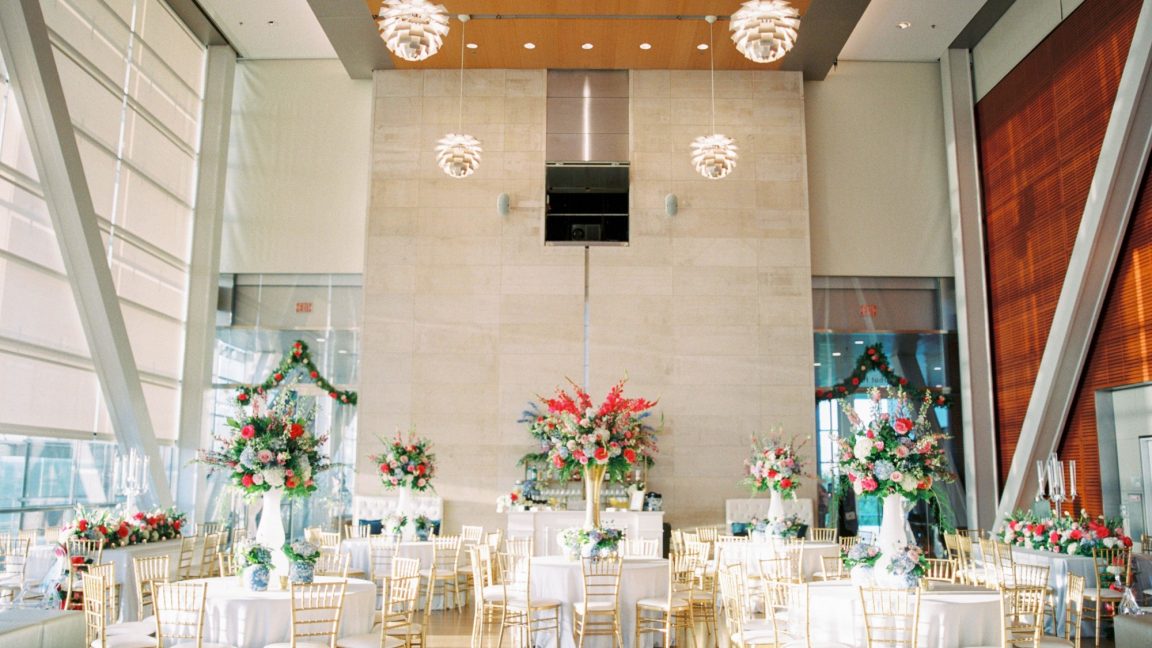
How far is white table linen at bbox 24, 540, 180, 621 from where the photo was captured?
8.97 metres

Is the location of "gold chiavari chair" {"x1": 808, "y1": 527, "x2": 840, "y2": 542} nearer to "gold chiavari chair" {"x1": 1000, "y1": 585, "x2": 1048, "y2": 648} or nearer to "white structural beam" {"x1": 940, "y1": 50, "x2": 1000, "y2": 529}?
"white structural beam" {"x1": 940, "y1": 50, "x2": 1000, "y2": 529}

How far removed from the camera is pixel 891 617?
18.7ft

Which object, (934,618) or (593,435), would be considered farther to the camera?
(593,435)


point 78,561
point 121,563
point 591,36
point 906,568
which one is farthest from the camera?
point 591,36

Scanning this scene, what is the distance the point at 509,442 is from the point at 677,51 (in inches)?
253

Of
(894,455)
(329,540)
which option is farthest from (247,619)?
(329,540)

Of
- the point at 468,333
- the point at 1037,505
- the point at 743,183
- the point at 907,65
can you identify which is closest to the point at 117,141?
the point at 468,333

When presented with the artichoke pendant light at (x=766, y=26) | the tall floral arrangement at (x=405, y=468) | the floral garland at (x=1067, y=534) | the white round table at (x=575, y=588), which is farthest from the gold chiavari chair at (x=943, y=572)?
the tall floral arrangement at (x=405, y=468)

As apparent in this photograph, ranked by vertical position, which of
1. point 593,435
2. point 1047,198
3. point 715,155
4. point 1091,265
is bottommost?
point 593,435

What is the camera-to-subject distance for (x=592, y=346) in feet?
45.4

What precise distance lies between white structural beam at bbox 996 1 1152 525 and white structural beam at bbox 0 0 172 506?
11.5 meters

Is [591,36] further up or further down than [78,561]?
further up

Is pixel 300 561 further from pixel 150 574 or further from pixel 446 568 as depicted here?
pixel 446 568

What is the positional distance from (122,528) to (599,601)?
5089 mm
